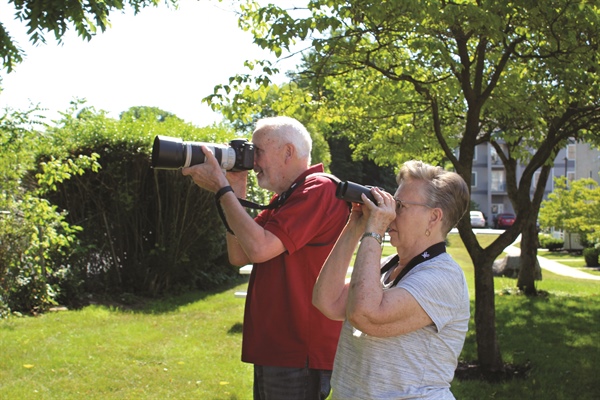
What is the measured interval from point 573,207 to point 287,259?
22.5 m

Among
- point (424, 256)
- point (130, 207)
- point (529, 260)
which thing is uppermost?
point (130, 207)

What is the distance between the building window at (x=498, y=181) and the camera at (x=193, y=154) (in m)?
60.1

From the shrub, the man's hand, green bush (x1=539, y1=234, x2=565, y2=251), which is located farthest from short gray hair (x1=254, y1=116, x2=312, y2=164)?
green bush (x1=539, y1=234, x2=565, y2=251)

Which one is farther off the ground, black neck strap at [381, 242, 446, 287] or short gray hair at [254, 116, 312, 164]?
short gray hair at [254, 116, 312, 164]

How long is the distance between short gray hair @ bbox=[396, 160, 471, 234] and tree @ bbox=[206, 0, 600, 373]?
2.78 m

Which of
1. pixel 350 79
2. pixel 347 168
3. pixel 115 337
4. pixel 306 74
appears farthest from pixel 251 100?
pixel 347 168

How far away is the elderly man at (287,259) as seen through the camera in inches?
109

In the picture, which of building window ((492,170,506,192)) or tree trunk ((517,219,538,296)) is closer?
tree trunk ((517,219,538,296))

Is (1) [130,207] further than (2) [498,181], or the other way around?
(2) [498,181]

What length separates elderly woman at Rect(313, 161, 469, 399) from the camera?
2119 millimetres

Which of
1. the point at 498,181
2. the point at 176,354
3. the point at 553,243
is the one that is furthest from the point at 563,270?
the point at 498,181

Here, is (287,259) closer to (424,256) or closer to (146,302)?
(424,256)

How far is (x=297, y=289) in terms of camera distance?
285 cm

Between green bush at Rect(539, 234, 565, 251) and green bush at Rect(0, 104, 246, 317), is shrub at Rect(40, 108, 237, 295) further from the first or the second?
green bush at Rect(539, 234, 565, 251)
